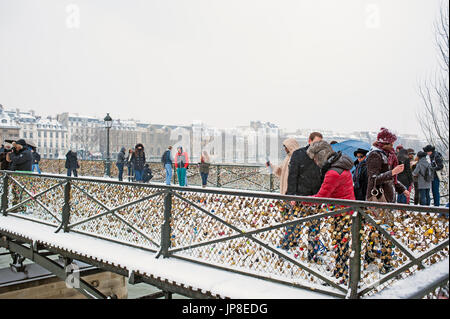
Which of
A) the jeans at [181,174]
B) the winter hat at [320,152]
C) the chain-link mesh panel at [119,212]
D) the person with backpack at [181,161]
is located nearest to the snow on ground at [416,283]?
the winter hat at [320,152]

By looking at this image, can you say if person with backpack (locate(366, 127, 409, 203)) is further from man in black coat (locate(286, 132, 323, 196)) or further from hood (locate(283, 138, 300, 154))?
hood (locate(283, 138, 300, 154))

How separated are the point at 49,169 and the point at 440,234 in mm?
29926

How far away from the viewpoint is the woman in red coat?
15.0ft

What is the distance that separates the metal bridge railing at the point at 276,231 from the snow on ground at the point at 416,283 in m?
2.19

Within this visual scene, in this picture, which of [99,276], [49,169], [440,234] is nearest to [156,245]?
[440,234]

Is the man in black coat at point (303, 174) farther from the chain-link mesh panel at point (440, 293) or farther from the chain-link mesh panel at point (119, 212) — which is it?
the chain-link mesh panel at point (440, 293)

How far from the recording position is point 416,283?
5.95 ft

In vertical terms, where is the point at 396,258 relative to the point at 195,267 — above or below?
above

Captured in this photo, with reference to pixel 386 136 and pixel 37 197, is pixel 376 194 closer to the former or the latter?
pixel 386 136

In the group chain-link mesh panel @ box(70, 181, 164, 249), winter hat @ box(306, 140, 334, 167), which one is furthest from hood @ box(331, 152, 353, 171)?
chain-link mesh panel @ box(70, 181, 164, 249)

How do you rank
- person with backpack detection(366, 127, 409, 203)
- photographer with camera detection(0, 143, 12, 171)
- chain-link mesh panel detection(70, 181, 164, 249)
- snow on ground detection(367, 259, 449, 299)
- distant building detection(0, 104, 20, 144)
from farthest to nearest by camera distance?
distant building detection(0, 104, 20, 144) → photographer with camera detection(0, 143, 12, 171) → chain-link mesh panel detection(70, 181, 164, 249) → person with backpack detection(366, 127, 409, 203) → snow on ground detection(367, 259, 449, 299)

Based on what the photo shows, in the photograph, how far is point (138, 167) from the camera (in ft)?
56.2

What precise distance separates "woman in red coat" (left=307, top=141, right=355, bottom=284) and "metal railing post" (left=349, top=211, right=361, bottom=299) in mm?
152
